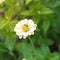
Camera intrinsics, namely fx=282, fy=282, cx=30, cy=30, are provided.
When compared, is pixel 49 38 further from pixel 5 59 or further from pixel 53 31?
pixel 5 59

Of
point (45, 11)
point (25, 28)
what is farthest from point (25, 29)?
point (45, 11)

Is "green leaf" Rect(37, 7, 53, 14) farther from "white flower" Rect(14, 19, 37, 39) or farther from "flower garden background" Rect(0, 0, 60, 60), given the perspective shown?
"white flower" Rect(14, 19, 37, 39)

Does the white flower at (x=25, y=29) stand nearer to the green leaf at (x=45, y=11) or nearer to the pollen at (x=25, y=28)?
the pollen at (x=25, y=28)

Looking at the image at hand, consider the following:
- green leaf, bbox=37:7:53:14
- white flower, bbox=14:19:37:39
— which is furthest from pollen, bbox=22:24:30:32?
green leaf, bbox=37:7:53:14

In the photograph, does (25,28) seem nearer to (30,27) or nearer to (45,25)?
(30,27)

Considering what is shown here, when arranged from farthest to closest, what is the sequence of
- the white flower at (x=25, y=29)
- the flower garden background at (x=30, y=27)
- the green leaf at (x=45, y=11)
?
the green leaf at (x=45, y=11) → the flower garden background at (x=30, y=27) → the white flower at (x=25, y=29)

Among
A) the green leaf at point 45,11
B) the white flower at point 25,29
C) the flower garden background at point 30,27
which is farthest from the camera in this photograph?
the green leaf at point 45,11

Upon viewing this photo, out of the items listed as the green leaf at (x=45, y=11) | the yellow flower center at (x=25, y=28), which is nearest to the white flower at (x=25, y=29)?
the yellow flower center at (x=25, y=28)

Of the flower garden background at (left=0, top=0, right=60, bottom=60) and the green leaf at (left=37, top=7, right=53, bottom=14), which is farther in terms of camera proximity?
the green leaf at (left=37, top=7, right=53, bottom=14)
